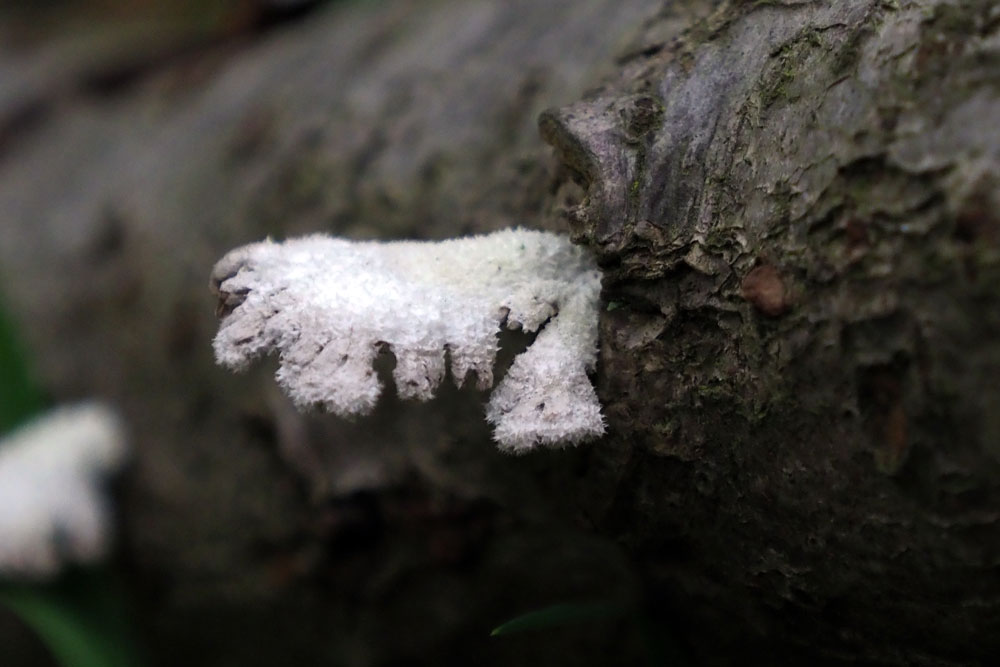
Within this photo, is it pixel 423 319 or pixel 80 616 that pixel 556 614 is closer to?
pixel 423 319

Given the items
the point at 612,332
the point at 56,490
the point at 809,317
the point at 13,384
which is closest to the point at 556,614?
the point at 612,332

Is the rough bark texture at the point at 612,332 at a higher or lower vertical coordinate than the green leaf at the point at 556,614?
higher

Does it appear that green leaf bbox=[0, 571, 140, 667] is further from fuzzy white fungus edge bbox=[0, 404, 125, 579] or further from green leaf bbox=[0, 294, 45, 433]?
green leaf bbox=[0, 294, 45, 433]

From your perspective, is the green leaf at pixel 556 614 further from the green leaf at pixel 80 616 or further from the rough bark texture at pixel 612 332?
the green leaf at pixel 80 616

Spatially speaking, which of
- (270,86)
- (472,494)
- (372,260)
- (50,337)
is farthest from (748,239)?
(50,337)

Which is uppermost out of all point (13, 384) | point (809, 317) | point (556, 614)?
point (13, 384)

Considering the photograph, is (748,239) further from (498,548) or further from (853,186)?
(498,548)

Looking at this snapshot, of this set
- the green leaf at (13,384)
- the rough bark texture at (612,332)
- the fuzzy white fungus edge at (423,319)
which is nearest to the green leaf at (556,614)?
the rough bark texture at (612,332)
